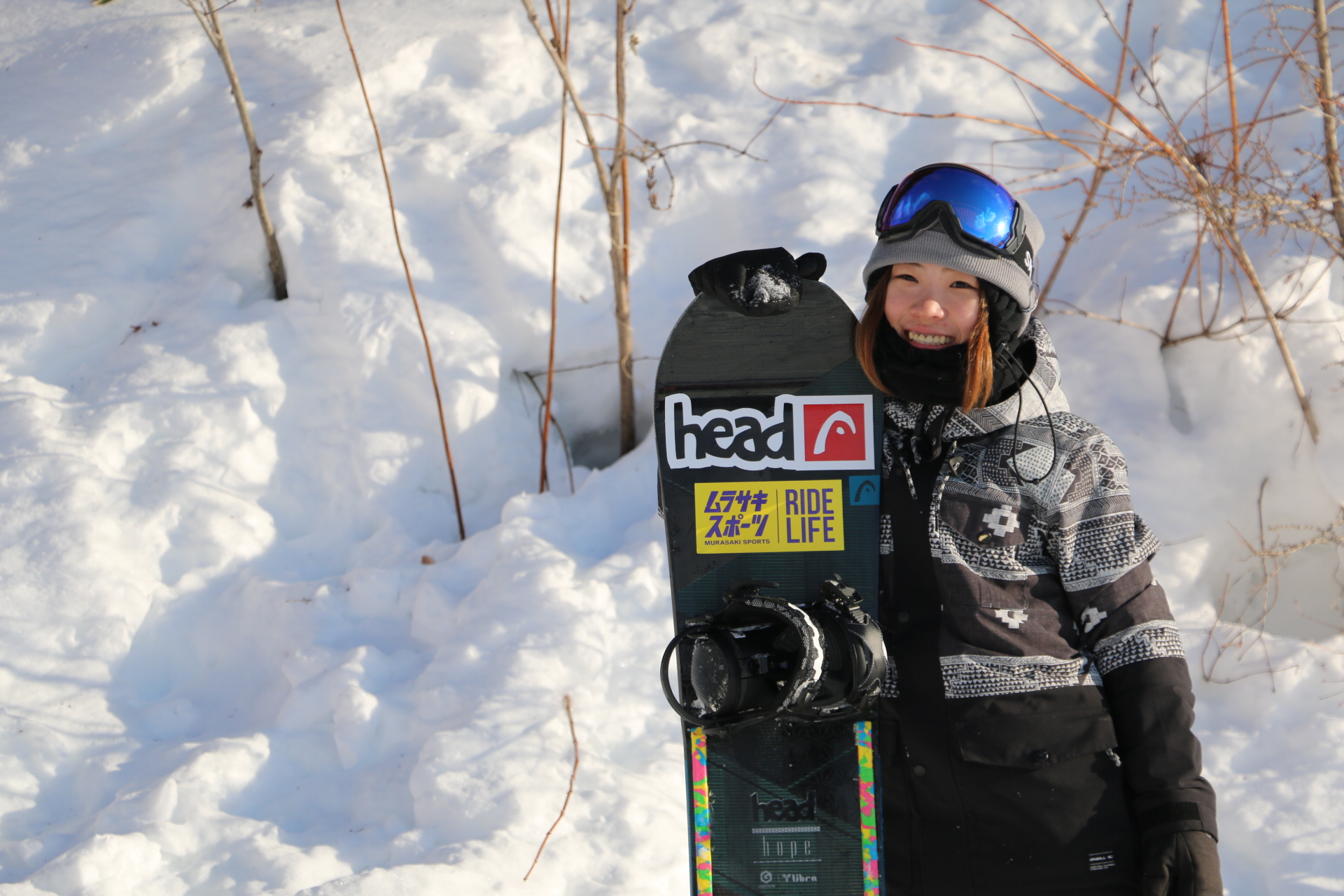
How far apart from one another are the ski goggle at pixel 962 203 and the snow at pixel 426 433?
4.80 ft

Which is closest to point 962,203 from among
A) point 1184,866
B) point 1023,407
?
point 1023,407

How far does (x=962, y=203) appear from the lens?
4.36 ft

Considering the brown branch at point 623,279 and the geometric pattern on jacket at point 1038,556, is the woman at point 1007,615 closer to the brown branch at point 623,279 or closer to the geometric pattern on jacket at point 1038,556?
the geometric pattern on jacket at point 1038,556

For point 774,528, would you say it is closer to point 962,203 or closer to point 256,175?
point 962,203

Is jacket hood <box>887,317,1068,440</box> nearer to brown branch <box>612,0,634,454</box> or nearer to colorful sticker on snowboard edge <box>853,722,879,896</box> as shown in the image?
colorful sticker on snowboard edge <box>853,722,879,896</box>

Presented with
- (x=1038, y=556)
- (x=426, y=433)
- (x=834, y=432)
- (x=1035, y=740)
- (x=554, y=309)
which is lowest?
(x=1035, y=740)

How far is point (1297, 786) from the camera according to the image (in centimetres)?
213

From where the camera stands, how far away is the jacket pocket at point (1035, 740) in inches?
49.3

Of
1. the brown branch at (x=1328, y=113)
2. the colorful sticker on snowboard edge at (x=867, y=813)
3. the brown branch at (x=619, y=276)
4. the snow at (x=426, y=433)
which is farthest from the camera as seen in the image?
the brown branch at (x=619, y=276)

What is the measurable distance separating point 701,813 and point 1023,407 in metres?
0.85

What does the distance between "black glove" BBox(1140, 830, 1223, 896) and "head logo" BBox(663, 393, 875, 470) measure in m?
0.72

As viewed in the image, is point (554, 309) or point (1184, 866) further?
point (554, 309)

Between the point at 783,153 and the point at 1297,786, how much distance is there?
2583 mm

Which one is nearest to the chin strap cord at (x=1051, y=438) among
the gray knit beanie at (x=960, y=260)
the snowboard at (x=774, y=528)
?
the gray knit beanie at (x=960, y=260)
